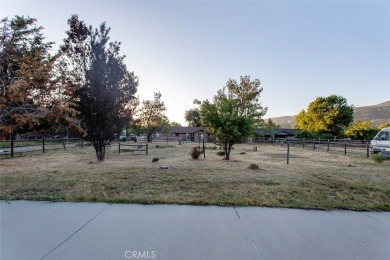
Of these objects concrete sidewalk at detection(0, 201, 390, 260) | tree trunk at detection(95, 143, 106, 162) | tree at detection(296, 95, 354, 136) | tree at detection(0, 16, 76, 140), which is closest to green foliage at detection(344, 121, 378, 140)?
tree at detection(296, 95, 354, 136)

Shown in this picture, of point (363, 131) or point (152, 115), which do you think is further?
point (152, 115)

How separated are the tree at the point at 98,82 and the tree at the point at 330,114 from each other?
41274mm

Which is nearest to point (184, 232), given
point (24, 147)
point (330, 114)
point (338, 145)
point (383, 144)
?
point (383, 144)

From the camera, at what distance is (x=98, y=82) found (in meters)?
9.27

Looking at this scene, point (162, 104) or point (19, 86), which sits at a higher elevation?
point (162, 104)

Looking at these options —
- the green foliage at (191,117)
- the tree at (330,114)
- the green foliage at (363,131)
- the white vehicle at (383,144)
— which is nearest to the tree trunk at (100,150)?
the white vehicle at (383,144)

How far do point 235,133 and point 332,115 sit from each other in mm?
37290

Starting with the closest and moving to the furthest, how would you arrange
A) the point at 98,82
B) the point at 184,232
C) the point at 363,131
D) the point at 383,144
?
the point at 184,232 → the point at 98,82 → the point at 383,144 → the point at 363,131

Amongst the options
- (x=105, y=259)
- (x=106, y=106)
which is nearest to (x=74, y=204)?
(x=105, y=259)

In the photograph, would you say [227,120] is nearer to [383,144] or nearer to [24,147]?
Result: [383,144]

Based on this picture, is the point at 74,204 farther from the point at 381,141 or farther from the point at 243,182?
the point at 381,141

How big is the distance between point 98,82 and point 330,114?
4280 centimetres

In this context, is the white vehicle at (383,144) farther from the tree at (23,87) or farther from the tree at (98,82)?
the tree at (23,87)

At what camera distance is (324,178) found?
241 inches
